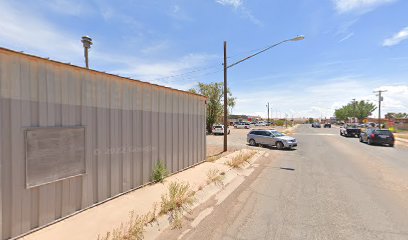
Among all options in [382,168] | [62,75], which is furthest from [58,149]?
[382,168]

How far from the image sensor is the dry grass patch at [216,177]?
7712 millimetres

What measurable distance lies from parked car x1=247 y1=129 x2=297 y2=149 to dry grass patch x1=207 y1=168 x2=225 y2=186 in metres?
10.2

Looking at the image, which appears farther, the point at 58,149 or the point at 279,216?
the point at 279,216

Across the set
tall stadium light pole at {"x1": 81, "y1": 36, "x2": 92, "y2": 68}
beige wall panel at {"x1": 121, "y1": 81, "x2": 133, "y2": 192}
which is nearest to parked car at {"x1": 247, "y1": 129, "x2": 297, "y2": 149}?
beige wall panel at {"x1": 121, "y1": 81, "x2": 133, "y2": 192}

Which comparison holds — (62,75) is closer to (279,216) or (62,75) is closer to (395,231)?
(279,216)

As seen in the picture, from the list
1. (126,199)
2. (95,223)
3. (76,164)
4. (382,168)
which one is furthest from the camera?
(382,168)

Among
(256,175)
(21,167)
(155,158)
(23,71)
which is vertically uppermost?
(23,71)

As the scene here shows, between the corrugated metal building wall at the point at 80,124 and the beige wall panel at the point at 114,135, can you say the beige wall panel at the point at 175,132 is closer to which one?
the corrugated metal building wall at the point at 80,124

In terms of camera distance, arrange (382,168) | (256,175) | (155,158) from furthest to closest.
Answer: (382,168) < (256,175) < (155,158)

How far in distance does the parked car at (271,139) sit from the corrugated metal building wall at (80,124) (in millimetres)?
11718

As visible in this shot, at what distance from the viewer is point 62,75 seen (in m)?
4.70

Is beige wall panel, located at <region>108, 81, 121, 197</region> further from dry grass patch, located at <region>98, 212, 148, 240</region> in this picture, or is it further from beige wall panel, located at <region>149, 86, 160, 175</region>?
dry grass patch, located at <region>98, 212, 148, 240</region>

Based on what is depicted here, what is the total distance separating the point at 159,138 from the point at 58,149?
138 inches

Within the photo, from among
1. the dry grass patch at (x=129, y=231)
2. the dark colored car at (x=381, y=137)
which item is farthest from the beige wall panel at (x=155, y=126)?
the dark colored car at (x=381, y=137)
